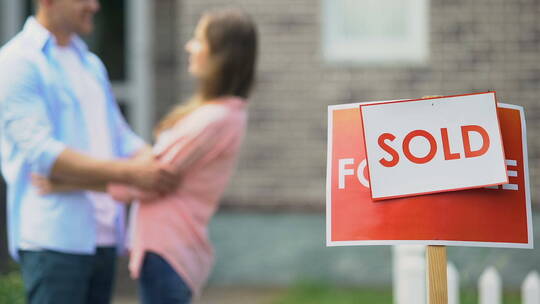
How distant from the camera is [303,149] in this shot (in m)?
8.07

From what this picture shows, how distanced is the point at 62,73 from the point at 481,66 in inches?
204

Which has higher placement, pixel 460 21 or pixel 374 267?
pixel 460 21

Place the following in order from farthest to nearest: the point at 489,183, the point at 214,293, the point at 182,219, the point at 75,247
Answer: the point at 214,293
the point at 182,219
the point at 75,247
the point at 489,183

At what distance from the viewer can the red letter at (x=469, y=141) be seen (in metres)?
2.62

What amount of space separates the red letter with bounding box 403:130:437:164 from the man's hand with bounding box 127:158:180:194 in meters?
1.24

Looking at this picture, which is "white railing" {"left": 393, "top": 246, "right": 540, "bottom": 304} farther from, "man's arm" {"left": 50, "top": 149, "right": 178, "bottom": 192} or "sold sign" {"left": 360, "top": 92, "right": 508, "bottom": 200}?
"sold sign" {"left": 360, "top": 92, "right": 508, "bottom": 200}

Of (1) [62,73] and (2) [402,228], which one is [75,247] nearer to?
(1) [62,73]

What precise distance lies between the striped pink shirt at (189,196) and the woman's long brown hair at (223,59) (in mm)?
47

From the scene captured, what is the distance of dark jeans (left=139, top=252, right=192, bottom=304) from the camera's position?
3.58 metres

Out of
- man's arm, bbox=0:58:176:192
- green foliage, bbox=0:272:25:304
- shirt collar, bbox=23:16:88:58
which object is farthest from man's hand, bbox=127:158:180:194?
green foliage, bbox=0:272:25:304

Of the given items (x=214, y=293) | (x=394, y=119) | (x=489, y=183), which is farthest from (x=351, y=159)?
(x=214, y=293)

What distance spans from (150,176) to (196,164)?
0.66 feet

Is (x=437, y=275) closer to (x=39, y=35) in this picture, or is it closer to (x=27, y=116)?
(x=27, y=116)

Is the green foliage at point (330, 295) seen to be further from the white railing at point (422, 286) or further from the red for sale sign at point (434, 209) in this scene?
the red for sale sign at point (434, 209)
